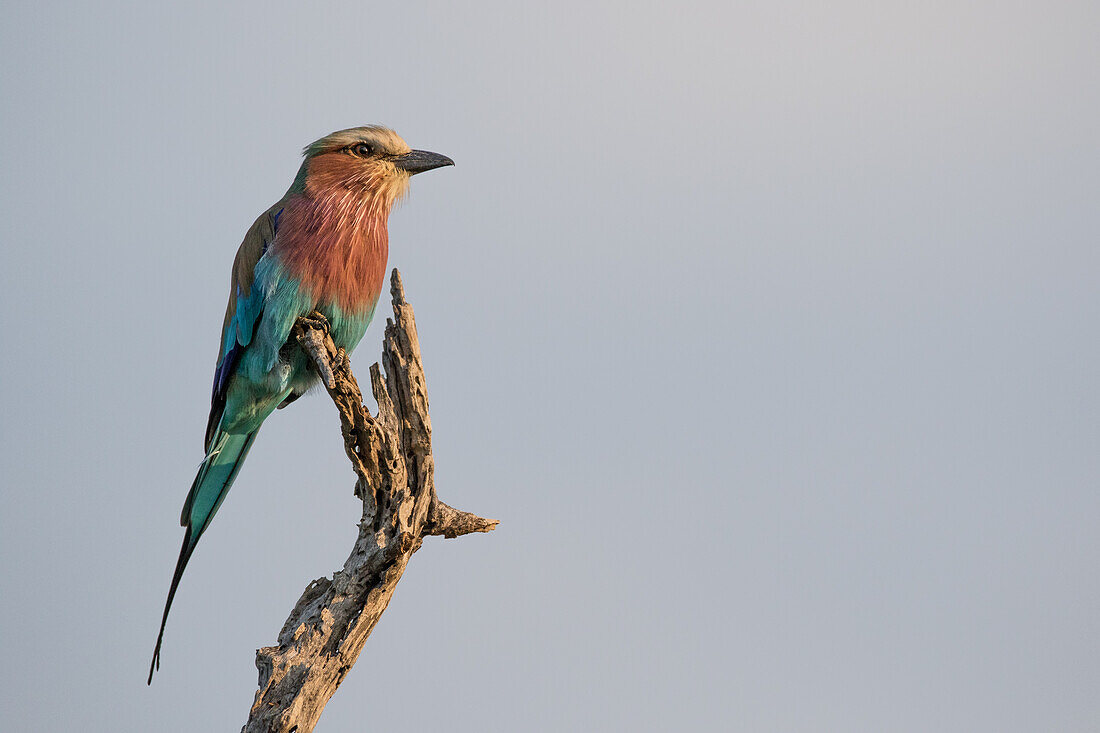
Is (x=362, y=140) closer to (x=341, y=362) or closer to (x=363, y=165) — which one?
(x=363, y=165)

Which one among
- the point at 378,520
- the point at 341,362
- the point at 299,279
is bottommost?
the point at 378,520

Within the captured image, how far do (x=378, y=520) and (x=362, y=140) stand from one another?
1574 millimetres

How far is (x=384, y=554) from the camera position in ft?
10.3

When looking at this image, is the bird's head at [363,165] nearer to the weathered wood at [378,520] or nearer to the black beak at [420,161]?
the black beak at [420,161]

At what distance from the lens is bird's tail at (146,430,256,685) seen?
400cm

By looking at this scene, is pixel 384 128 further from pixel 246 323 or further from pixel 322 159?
pixel 246 323

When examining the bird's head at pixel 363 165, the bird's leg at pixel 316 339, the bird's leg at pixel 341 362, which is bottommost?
the bird's leg at pixel 341 362

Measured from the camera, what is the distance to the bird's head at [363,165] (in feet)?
12.7

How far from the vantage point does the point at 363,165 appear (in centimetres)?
389

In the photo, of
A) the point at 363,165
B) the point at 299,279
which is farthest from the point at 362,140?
the point at 299,279

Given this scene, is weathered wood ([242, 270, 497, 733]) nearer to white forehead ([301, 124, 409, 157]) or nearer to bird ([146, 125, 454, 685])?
bird ([146, 125, 454, 685])

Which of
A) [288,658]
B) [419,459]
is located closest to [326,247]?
[419,459]

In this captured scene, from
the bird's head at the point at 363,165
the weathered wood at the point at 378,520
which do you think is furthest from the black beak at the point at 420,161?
the weathered wood at the point at 378,520

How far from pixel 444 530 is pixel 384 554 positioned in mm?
217
